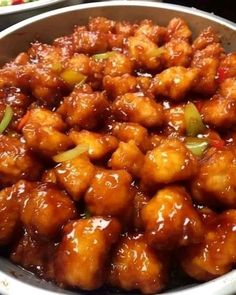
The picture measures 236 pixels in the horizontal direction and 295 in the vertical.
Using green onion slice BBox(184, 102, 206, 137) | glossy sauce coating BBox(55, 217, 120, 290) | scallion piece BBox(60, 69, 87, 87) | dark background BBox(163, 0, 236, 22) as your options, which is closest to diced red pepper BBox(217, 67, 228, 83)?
green onion slice BBox(184, 102, 206, 137)

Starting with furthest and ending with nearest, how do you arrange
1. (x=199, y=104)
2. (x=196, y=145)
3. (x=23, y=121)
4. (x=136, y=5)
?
(x=136, y=5), (x=199, y=104), (x=23, y=121), (x=196, y=145)

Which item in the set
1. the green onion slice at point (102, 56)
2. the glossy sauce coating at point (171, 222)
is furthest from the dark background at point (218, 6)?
the glossy sauce coating at point (171, 222)

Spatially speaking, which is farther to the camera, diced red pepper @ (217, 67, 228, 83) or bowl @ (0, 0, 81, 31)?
bowl @ (0, 0, 81, 31)

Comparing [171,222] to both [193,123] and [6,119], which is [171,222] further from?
[6,119]

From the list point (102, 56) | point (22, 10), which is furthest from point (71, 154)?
point (22, 10)

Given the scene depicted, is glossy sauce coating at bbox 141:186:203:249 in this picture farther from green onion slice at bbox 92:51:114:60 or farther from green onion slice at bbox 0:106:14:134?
green onion slice at bbox 92:51:114:60

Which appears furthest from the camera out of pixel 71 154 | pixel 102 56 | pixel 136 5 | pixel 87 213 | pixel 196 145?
pixel 136 5

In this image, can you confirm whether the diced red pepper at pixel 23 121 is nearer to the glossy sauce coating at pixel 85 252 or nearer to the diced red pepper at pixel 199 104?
the glossy sauce coating at pixel 85 252
